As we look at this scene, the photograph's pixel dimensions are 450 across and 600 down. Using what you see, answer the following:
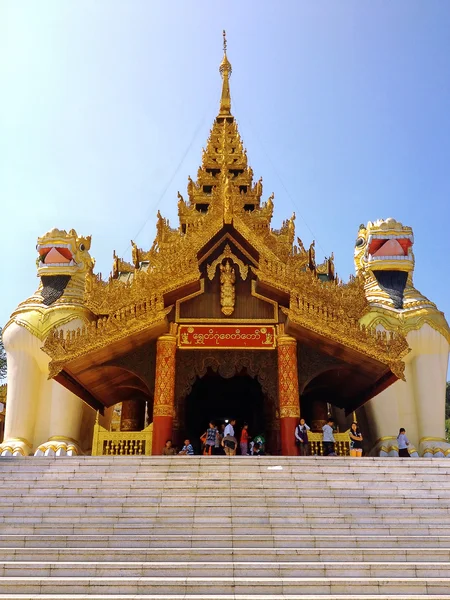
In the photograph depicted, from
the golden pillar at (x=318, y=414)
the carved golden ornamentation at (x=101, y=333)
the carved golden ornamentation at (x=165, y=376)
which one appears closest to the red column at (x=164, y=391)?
the carved golden ornamentation at (x=165, y=376)

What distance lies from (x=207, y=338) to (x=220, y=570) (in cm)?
778

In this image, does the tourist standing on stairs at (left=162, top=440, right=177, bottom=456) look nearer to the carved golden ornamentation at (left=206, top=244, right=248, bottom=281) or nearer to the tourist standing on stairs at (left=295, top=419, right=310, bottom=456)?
the tourist standing on stairs at (left=295, top=419, right=310, bottom=456)

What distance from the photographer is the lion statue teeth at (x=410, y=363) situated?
49.6ft

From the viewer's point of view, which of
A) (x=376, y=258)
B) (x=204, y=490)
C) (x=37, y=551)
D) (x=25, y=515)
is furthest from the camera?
(x=376, y=258)

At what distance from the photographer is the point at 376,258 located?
17203 millimetres

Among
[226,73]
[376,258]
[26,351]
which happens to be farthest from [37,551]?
[226,73]

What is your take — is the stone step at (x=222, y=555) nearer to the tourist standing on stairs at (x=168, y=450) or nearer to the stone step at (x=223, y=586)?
the stone step at (x=223, y=586)

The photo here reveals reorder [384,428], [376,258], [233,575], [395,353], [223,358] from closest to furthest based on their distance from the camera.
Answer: [233,575] < [395,353] < [223,358] < [384,428] < [376,258]

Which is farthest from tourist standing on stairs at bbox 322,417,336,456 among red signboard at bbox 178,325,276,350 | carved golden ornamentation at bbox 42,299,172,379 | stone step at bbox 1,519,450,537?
stone step at bbox 1,519,450,537

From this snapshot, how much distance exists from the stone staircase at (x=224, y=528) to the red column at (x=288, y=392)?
2.92 meters

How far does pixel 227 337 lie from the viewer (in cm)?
Answer: 1359

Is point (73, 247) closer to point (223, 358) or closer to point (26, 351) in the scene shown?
point (26, 351)

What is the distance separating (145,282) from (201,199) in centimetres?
559

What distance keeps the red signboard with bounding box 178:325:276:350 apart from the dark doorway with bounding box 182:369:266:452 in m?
3.10
